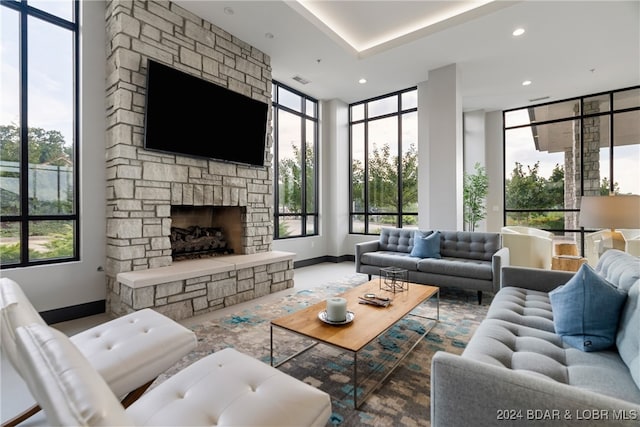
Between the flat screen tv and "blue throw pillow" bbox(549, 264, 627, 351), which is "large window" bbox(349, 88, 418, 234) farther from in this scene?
"blue throw pillow" bbox(549, 264, 627, 351)

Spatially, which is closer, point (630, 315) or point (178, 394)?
point (178, 394)

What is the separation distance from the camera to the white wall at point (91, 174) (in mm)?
3041

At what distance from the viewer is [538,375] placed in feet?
4.07

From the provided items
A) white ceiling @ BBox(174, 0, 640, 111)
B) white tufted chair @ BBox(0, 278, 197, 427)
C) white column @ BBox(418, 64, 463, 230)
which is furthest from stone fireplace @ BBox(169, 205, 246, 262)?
white column @ BBox(418, 64, 463, 230)

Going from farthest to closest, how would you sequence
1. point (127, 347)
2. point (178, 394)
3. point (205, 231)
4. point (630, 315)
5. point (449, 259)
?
1. point (205, 231)
2. point (449, 259)
3. point (127, 347)
4. point (630, 315)
5. point (178, 394)

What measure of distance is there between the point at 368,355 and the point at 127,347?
162 cm

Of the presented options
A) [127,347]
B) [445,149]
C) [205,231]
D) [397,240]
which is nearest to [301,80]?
[445,149]

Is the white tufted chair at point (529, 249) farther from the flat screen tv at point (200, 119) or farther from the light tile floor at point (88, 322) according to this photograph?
the flat screen tv at point (200, 119)

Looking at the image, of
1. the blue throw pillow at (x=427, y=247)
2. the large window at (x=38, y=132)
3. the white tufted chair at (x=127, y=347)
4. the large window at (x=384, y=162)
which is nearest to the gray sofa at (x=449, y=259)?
the blue throw pillow at (x=427, y=247)

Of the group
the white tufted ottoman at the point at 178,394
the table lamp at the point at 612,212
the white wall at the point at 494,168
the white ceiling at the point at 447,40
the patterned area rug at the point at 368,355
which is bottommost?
the patterned area rug at the point at 368,355

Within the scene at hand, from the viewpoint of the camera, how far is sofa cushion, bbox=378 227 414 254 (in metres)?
4.64

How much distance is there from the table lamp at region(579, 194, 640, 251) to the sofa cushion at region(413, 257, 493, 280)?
1.06 meters

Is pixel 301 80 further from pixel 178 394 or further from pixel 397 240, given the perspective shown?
pixel 178 394

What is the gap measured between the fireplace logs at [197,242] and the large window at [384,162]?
3.16 metres
